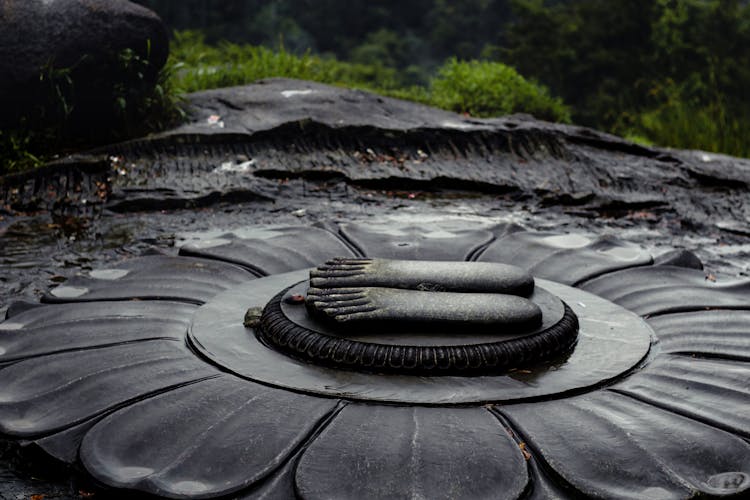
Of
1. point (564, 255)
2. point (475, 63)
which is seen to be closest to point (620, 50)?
point (475, 63)

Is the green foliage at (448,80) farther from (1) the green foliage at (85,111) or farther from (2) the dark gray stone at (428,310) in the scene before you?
(2) the dark gray stone at (428,310)

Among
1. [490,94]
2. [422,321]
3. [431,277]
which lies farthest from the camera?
[490,94]

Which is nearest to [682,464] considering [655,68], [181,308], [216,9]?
[181,308]

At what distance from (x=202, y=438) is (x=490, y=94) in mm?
8213

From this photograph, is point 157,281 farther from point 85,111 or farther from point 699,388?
point 85,111

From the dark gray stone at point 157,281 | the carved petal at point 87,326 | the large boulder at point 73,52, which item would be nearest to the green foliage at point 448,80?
the large boulder at point 73,52

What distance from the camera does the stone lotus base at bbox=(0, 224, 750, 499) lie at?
1.29 metres

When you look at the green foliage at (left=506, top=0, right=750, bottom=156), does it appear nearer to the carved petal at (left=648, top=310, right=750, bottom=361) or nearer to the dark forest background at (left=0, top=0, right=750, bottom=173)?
the dark forest background at (left=0, top=0, right=750, bottom=173)

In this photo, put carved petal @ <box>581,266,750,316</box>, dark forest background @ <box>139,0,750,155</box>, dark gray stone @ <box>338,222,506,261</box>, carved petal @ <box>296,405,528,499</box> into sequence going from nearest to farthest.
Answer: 1. carved petal @ <box>296,405,528,499</box>
2. carved petal @ <box>581,266,750,316</box>
3. dark gray stone @ <box>338,222,506,261</box>
4. dark forest background @ <box>139,0,750,155</box>

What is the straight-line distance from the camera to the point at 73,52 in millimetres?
5129

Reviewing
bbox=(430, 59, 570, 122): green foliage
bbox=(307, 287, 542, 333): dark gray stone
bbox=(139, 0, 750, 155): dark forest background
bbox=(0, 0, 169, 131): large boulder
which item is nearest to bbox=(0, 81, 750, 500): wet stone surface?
bbox=(307, 287, 542, 333): dark gray stone

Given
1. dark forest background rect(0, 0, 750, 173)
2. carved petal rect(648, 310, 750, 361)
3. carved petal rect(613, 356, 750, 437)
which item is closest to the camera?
carved petal rect(613, 356, 750, 437)

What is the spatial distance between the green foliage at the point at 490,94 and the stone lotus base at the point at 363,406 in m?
6.88

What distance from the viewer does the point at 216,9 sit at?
55.2ft
